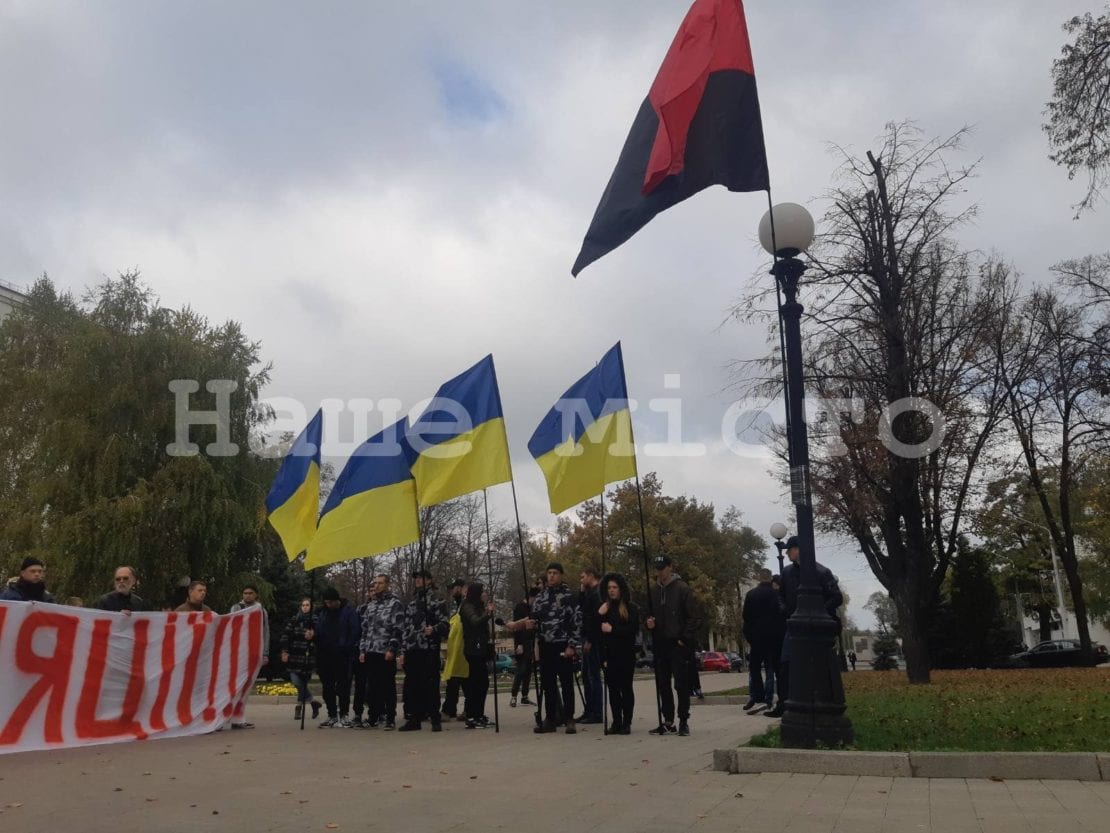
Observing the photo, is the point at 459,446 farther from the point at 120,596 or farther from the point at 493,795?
the point at 493,795

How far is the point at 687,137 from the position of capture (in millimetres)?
9148

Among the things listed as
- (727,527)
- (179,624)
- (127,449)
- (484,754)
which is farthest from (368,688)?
(727,527)

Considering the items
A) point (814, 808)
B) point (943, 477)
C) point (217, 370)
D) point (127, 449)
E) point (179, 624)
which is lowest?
point (814, 808)

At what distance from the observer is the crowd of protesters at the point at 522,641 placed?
10594 millimetres

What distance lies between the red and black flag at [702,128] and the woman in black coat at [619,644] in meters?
4.01

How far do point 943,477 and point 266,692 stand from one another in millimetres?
18052

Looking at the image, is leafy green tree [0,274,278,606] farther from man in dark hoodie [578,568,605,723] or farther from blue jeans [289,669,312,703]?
man in dark hoodie [578,568,605,723]

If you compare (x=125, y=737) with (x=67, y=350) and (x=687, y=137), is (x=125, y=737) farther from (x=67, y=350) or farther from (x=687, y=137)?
(x=67, y=350)

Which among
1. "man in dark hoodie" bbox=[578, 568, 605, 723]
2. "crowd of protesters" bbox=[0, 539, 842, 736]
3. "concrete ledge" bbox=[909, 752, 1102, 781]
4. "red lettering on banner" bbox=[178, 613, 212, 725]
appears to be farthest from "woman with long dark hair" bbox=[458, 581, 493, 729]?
"concrete ledge" bbox=[909, 752, 1102, 781]

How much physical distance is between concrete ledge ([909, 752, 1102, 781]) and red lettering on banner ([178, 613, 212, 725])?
8664 millimetres

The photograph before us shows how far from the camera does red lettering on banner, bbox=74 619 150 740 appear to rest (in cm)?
1035

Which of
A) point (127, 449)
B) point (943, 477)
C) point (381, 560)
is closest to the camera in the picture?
point (943, 477)

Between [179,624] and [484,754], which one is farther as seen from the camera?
[179,624]

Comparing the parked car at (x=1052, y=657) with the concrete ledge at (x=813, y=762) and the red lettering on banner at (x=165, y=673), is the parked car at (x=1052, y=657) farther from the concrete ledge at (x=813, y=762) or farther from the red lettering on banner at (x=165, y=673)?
the red lettering on banner at (x=165, y=673)
